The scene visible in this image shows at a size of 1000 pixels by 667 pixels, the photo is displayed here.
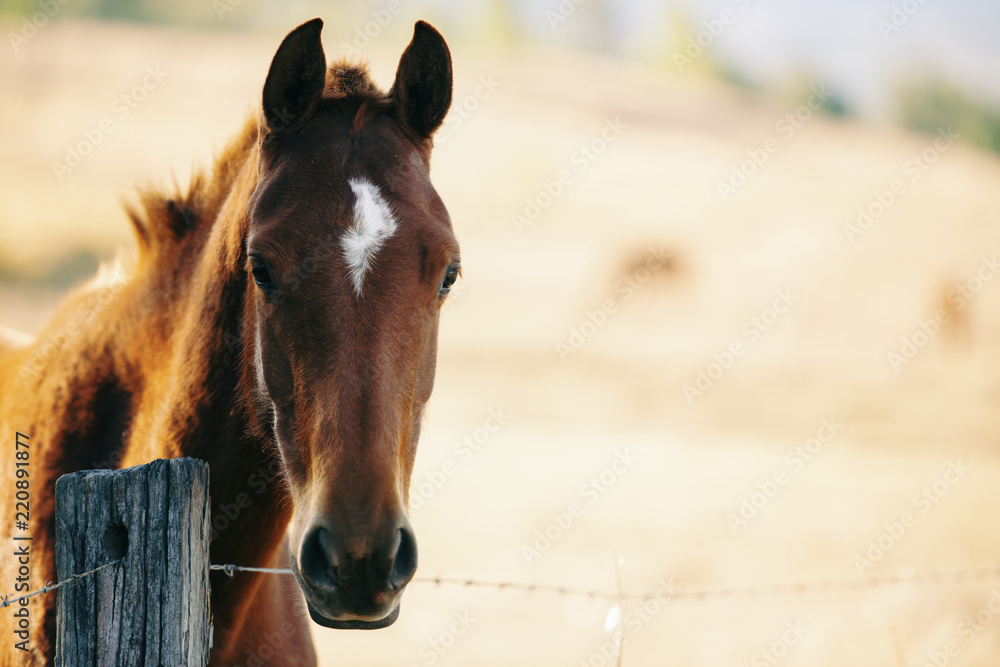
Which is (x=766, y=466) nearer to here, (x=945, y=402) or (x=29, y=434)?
(x=945, y=402)

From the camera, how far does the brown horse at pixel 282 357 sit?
1.93 m

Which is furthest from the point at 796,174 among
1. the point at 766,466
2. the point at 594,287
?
the point at 766,466

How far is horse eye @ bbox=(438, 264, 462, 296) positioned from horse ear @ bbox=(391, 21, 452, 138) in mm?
541

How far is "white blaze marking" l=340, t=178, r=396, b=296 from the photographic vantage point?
2.04 metres

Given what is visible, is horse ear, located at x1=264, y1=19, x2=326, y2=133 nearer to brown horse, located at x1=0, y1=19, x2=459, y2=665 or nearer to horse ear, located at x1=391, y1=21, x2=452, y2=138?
brown horse, located at x1=0, y1=19, x2=459, y2=665

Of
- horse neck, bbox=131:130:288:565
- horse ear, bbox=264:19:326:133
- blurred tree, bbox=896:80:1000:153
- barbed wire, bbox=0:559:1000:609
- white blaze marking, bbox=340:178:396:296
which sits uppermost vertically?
horse ear, bbox=264:19:326:133

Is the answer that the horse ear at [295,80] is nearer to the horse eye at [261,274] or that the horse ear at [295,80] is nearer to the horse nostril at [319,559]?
the horse eye at [261,274]

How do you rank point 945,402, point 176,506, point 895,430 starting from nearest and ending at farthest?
point 176,506 < point 895,430 < point 945,402

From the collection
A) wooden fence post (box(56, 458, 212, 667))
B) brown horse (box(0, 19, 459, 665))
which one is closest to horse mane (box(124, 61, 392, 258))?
brown horse (box(0, 19, 459, 665))

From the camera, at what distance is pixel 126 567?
1.79 metres

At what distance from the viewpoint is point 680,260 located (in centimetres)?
2527

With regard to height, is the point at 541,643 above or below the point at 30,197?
above

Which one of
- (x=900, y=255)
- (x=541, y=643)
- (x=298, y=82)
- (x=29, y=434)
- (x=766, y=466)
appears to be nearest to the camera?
(x=298, y=82)

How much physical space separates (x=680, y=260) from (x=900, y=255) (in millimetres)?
7718
